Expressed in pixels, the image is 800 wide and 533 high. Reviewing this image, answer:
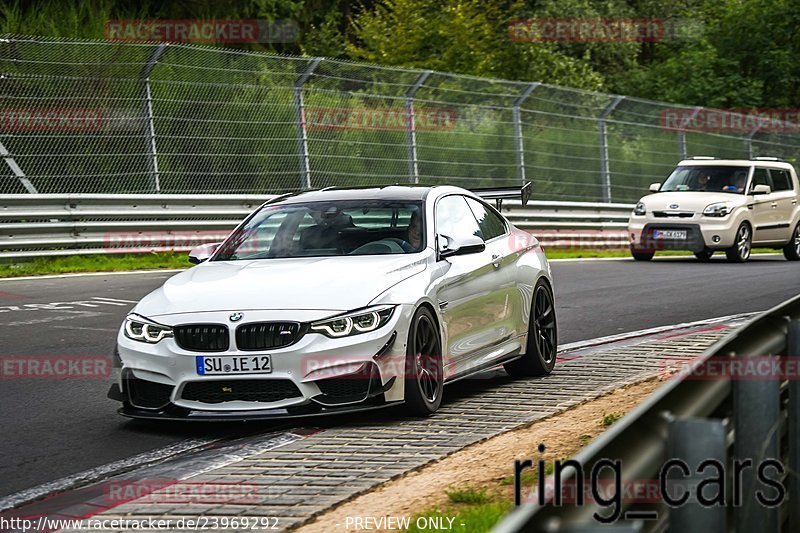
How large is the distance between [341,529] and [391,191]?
4382 millimetres

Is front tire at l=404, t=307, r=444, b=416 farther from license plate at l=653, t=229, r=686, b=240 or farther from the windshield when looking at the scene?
license plate at l=653, t=229, r=686, b=240

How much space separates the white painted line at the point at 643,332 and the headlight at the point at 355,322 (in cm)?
382

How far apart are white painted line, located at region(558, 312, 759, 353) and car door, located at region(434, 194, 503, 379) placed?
220 cm

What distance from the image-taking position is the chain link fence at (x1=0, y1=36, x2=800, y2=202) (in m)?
19.0

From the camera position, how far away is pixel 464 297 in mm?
8797

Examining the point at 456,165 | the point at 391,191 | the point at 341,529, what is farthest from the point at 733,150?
the point at 341,529

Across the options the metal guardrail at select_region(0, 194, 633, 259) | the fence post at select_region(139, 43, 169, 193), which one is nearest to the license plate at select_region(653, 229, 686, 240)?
the metal guardrail at select_region(0, 194, 633, 259)

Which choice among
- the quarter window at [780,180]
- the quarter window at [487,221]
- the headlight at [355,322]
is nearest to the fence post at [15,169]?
the quarter window at [487,221]

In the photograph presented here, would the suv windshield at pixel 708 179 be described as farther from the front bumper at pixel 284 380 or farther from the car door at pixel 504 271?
the front bumper at pixel 284 380

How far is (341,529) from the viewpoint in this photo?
5324 mm

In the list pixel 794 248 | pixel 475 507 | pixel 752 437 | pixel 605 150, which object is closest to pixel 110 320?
pixel 475 507

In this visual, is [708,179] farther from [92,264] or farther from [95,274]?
[95,274]

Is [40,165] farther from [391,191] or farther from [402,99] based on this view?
[391,191]

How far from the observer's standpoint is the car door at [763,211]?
23.8 metres
